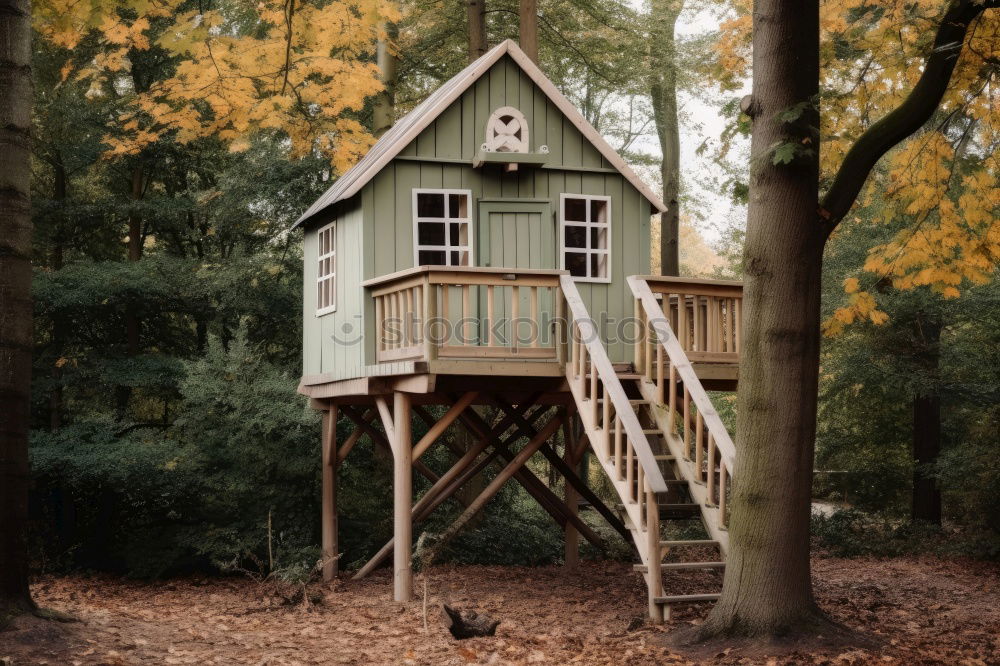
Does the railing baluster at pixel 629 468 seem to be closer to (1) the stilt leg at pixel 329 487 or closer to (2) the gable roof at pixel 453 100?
(2) the gable roof at pixel 453 100

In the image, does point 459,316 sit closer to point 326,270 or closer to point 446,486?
point 326,270

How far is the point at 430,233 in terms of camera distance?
13578 millimetres

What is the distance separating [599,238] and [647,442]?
14.5 feet

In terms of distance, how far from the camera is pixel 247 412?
1611cm

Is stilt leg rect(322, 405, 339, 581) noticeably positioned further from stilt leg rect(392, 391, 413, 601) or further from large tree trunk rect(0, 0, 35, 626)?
large tree trunk rect(0, 0, 35, 626)

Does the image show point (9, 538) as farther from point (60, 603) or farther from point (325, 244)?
point (325, 244)

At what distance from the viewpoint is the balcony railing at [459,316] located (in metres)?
11.3

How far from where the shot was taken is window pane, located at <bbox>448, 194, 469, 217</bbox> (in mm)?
13312

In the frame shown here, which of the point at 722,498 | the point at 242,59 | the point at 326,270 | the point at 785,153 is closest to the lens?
the point at 785,153

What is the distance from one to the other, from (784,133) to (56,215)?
15516 mm

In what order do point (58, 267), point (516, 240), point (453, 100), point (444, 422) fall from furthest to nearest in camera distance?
→ point (58, 267)
point (516, 240)
point (453, 100)
point (444, 422)

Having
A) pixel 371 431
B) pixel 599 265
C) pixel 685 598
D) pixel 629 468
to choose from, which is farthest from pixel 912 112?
pixel 371 431

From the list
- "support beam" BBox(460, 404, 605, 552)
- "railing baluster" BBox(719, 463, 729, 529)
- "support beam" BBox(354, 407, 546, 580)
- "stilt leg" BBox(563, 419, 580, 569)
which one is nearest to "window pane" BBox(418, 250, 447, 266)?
"support beam" BBox(460, 404, 605, 552)

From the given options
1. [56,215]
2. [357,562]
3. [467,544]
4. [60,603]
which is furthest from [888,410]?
[56,215]
